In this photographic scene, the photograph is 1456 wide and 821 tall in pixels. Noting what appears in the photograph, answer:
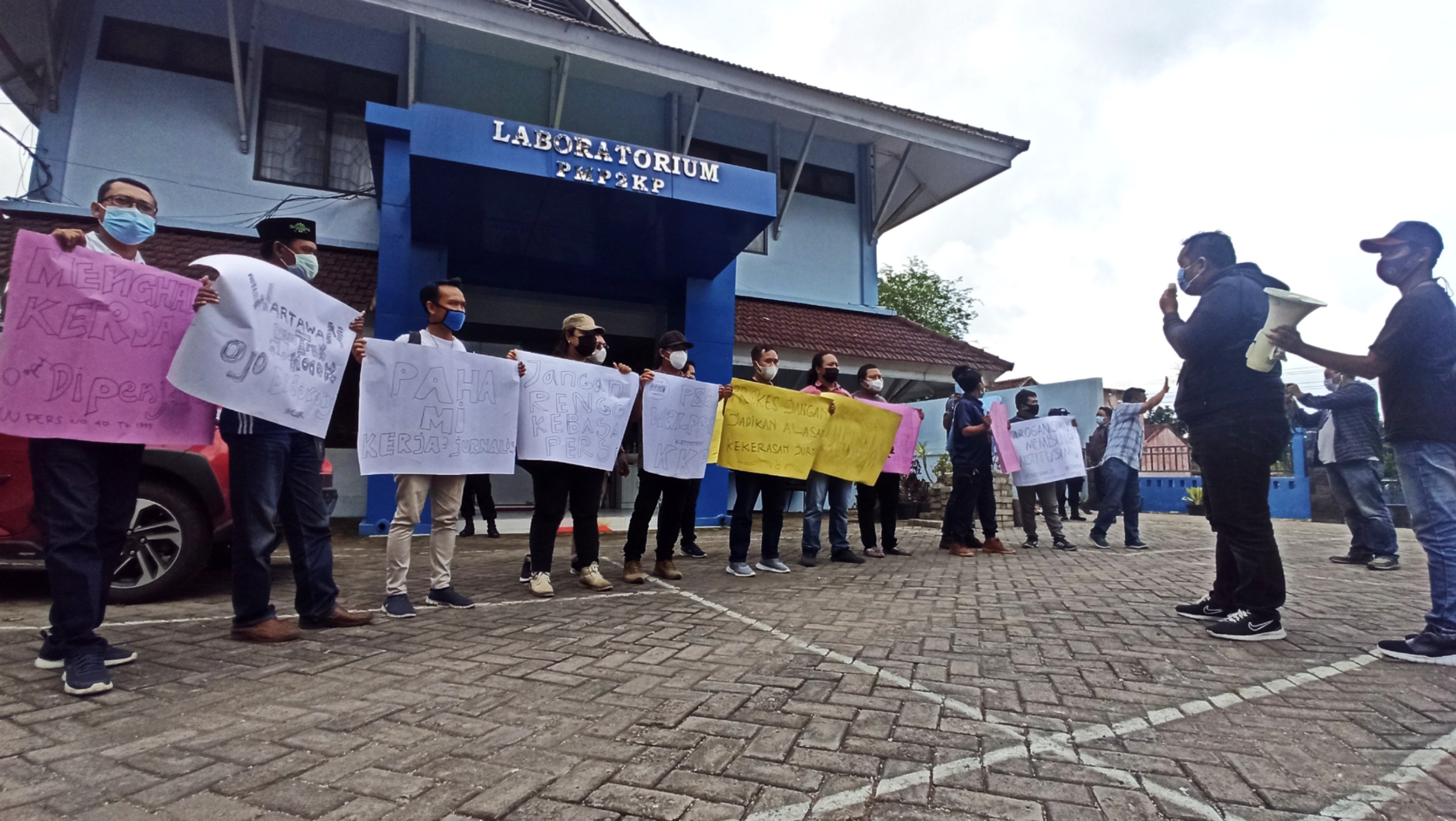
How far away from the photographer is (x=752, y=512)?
5387mm

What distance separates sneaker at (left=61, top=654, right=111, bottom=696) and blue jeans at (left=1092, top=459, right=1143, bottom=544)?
831cm

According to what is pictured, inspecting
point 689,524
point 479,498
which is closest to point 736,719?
point 689,524

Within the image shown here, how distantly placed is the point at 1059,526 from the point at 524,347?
326 inches

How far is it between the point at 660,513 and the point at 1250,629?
143 inches

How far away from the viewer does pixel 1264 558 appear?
3285 millimetres

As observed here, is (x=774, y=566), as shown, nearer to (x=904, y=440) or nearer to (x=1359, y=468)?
(x=904, y=440)

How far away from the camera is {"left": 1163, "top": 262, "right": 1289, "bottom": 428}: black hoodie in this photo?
3.35 m

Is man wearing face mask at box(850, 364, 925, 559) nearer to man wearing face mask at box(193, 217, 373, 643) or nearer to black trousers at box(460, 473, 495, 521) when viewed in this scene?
black trousers at box(460, 473, 495, 521)

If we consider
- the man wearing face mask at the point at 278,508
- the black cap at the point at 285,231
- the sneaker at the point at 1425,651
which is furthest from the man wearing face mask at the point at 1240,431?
the black cap at the point at 285,231

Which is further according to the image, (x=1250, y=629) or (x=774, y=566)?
(x=774, y=566)

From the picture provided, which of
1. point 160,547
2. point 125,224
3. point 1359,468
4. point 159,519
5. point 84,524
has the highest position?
point 125,224

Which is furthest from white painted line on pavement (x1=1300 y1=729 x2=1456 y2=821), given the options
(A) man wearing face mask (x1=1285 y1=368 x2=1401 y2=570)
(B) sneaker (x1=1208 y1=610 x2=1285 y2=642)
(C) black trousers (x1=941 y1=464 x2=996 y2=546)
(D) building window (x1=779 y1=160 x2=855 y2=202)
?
(D) building window (x1=779 y1=160 x2=855 y2=202)

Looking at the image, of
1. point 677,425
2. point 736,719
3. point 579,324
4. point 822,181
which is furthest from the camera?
point 822,181

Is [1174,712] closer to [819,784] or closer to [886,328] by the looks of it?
[819,784]
